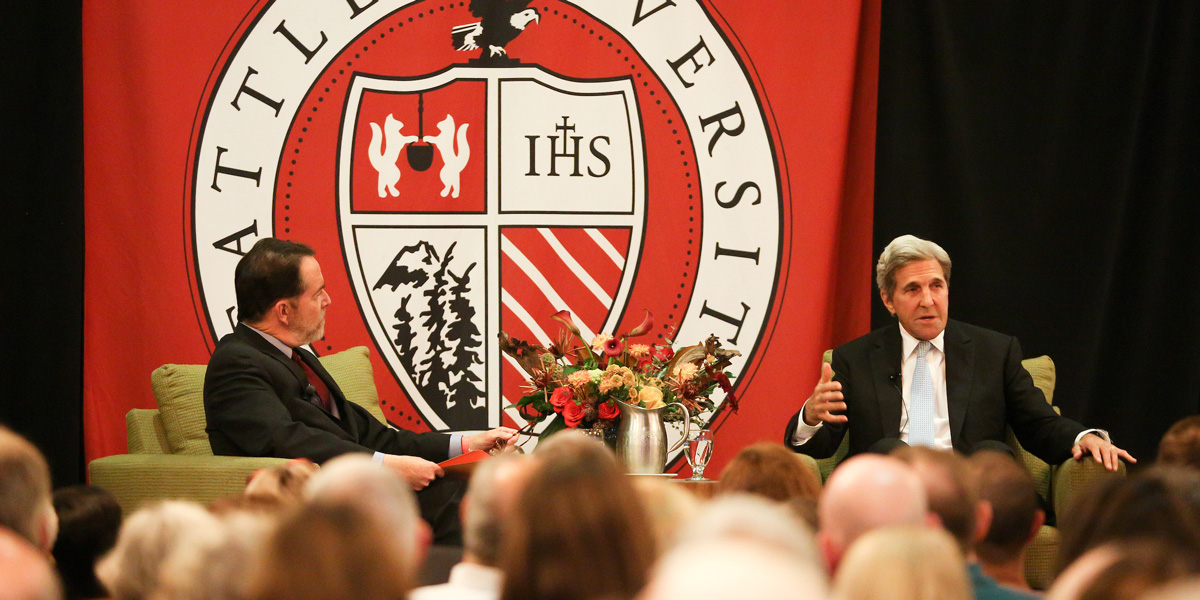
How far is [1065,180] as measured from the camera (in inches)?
180

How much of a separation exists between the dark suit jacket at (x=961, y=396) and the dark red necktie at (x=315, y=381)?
158cm

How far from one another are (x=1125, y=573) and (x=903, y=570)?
229mm

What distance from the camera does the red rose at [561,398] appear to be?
3492 millimetres

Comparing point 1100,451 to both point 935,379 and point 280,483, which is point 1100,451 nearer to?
point 935,379

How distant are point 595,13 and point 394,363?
1652 millimetres

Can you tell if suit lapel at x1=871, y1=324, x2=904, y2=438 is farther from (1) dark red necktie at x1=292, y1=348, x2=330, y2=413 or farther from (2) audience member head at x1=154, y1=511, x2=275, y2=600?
(2) audience member head at x1=154, y1=511, x2=275, y2=600

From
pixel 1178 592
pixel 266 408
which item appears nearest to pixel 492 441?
pixel 266 408

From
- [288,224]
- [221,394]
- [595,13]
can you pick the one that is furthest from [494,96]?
[221,394]

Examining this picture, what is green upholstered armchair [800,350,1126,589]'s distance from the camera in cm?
346

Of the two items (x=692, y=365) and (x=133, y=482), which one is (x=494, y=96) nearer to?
(x=692, y=365)

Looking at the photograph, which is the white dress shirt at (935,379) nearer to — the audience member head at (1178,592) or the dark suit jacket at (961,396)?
the dark suit jacket at (961,396)

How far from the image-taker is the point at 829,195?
179 inches

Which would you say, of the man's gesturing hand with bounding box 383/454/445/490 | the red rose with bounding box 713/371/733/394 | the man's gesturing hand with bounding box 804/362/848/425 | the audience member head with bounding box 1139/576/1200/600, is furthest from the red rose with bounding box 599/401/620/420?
the audience member head with bounding box 1139/576/1200/600

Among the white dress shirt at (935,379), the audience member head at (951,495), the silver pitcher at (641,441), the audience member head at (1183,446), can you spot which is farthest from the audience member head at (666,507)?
the white dress shirt at (935,379)
